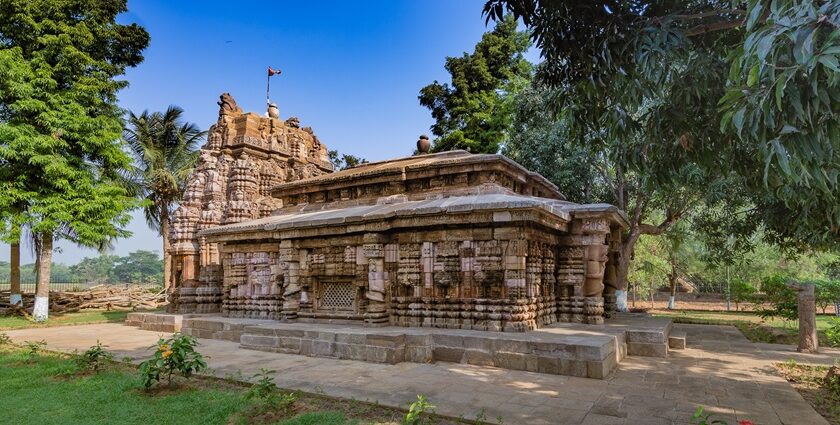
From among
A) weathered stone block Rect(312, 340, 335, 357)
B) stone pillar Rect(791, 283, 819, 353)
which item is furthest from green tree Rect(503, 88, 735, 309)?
weathered stone block Rect(312, 340, 335, 357)

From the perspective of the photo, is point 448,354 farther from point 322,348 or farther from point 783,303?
point 783,303

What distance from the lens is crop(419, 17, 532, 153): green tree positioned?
25033mm

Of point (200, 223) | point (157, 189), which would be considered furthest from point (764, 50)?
point (157, 189)

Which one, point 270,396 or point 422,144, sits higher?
point 422,144

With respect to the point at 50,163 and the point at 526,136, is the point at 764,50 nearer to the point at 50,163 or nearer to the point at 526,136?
the point at 526,136

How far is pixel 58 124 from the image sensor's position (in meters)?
16.0

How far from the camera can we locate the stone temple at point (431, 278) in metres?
7.83

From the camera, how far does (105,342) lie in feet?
35.2

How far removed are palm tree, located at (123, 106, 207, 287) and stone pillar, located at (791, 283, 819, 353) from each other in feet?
87.1

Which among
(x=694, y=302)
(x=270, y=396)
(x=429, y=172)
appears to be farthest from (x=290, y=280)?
(x=694, y=302)

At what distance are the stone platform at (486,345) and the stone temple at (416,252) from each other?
0.60 meters

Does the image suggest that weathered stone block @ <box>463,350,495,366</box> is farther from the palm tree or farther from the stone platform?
the palm tree

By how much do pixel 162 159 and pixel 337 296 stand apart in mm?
21732

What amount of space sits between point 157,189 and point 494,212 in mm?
24256
